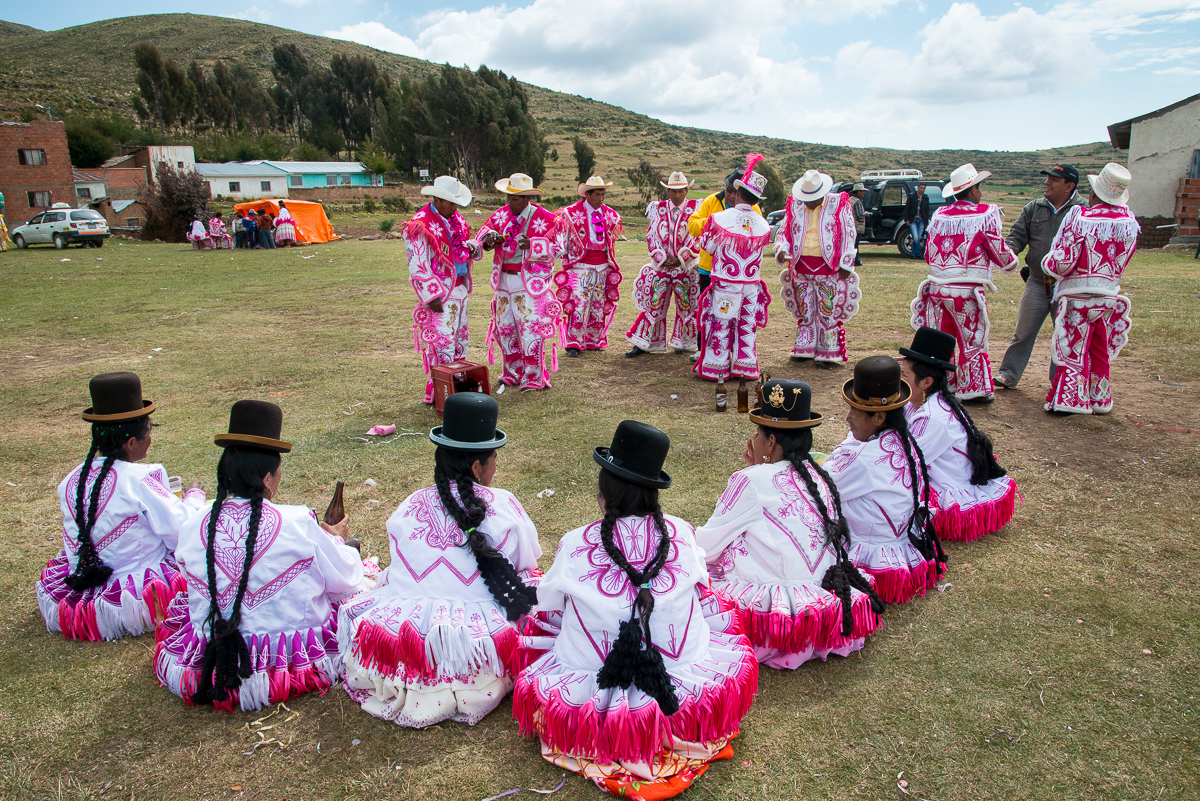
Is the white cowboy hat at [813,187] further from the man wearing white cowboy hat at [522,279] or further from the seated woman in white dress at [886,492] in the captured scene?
the seated woman in white dress at [886,492]

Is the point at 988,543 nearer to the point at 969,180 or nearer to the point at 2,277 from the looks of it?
the point at 969,180

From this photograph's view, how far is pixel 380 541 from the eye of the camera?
4422 mm

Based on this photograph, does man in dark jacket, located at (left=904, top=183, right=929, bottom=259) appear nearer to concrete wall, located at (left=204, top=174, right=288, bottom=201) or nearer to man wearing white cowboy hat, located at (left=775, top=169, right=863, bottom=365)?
man wearing white cowboy hat, located at (left=775, top=169, right=863, bottom=365)

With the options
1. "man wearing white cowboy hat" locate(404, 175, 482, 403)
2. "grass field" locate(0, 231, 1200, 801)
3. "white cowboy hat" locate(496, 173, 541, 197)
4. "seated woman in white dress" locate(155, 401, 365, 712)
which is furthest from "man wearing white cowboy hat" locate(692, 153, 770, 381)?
"seated woman in white dress" locate(155, 401, 365, 712)

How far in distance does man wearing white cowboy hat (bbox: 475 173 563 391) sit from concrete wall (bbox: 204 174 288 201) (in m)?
A: 52.5

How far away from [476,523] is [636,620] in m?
0.78

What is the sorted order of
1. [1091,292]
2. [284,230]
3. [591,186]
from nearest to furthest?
[1091,292] < [591,186] < [284,230]

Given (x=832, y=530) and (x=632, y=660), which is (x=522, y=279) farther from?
(x=632, y=660)

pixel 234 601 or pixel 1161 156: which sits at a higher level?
pixel 1161 156

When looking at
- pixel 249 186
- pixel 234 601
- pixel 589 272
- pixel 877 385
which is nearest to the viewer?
pixel 234 601

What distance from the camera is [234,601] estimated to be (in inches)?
115

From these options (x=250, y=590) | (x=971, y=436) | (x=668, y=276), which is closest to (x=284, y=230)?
(x=668, y=276)

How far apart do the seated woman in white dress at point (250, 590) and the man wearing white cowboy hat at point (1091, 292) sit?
6382mm

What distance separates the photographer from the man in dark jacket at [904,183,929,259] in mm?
19566
